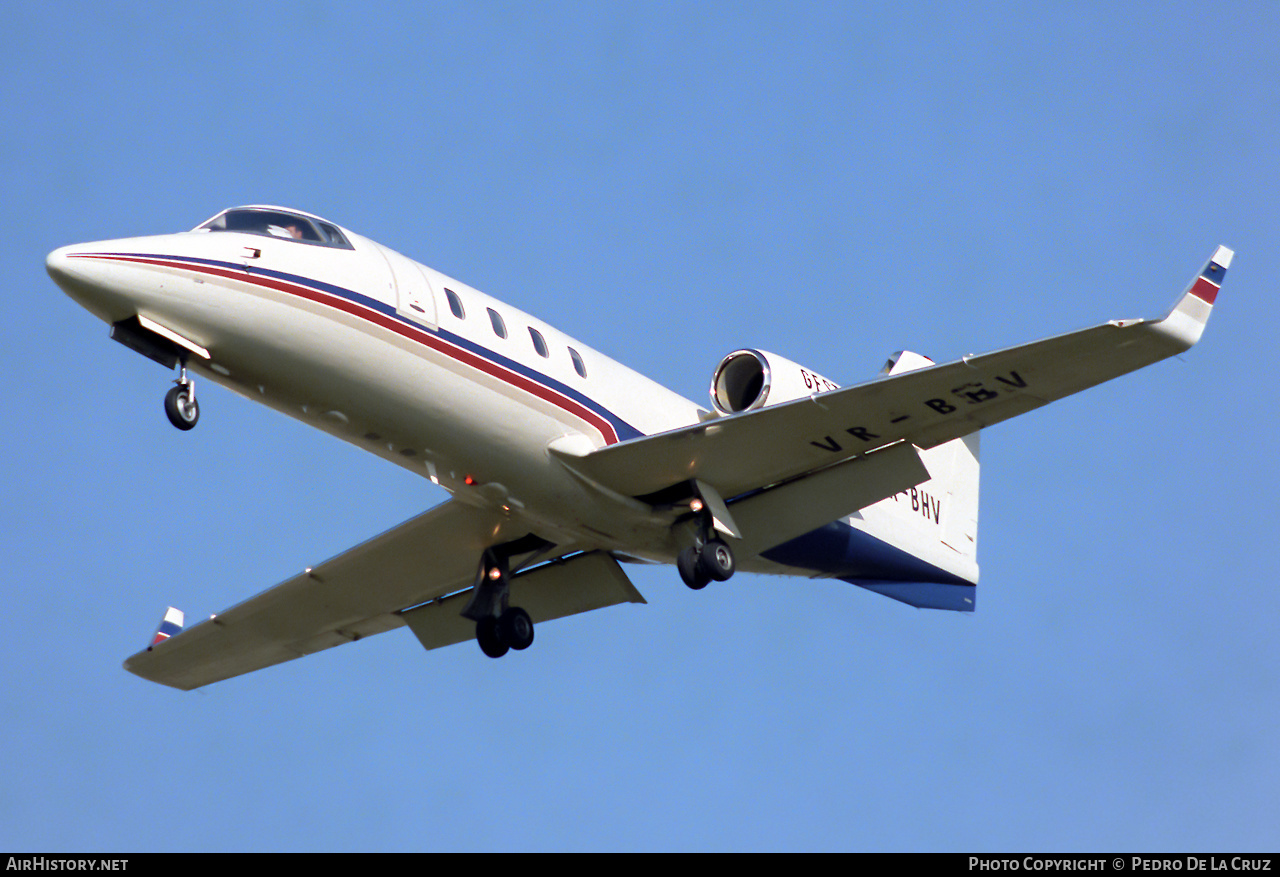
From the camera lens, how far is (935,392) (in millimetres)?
18844

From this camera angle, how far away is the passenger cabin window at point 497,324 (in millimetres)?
19438

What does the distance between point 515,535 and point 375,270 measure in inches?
179

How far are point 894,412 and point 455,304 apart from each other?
526 cm

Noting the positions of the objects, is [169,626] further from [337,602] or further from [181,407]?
[181,407]

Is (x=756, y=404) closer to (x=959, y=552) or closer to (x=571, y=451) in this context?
(x=571, y=451)

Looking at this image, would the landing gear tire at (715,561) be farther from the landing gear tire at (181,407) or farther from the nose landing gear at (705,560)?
the landing gear tire at (181,407)

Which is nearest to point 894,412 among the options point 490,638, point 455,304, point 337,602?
point 455,304

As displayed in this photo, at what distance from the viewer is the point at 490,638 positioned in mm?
21859

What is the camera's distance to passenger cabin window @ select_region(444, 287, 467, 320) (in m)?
19.1

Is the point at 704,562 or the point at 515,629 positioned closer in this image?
the point at 704,562

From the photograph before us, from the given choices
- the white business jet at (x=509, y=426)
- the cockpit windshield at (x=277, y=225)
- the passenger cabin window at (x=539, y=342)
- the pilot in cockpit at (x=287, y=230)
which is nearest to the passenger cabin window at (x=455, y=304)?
the white business jet at (x=509, y=426)

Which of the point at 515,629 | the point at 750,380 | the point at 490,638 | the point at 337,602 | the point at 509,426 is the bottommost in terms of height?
the point at 490,638

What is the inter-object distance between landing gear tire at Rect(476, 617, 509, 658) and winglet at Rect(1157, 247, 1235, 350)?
9.42m

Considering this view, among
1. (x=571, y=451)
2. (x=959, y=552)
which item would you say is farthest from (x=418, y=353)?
(x=959, y=552)
